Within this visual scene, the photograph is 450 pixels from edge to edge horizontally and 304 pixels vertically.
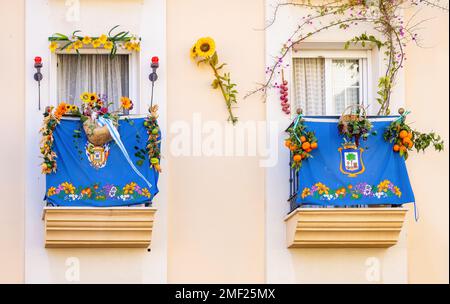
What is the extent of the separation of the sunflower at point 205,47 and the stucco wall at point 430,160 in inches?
103

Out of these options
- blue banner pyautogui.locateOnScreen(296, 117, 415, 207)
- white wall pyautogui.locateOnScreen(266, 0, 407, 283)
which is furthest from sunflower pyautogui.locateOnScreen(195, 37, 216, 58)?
blue banner pyautogui.locateOnScreen(296, 117, 415, 207)

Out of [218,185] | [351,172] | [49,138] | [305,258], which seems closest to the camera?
[49,138]

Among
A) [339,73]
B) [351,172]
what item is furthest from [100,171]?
[339,73]

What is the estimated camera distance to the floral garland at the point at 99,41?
2295cm

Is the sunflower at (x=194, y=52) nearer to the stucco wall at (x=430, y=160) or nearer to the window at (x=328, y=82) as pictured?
the window at (x=328, y=82)

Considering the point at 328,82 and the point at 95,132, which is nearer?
the point at 95,132

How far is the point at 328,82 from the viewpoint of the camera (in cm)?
2359

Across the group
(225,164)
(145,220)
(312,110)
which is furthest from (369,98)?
(145,220)

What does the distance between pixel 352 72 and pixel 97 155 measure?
3.81m

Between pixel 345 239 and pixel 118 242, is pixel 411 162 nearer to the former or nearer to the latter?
pixel 345 239

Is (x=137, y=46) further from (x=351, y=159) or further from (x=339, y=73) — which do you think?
(x=351, y=159)

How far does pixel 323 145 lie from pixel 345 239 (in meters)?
1.22


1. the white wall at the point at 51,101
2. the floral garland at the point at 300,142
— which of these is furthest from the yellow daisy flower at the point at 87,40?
the floral garland at the point at 300,142

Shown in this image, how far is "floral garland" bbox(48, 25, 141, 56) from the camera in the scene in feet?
75.3
